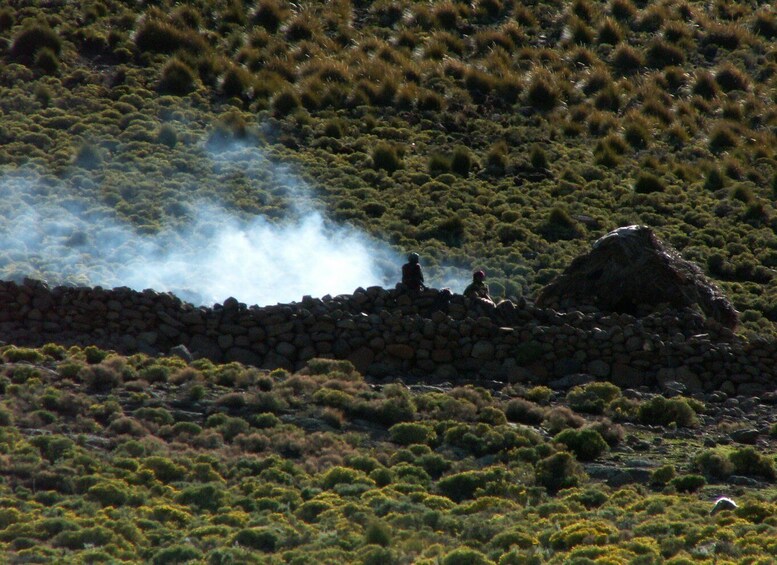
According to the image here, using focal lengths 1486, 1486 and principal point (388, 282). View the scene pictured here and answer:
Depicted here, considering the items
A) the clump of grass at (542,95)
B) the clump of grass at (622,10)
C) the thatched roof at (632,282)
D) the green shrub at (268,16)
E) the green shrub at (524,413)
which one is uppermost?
the clump of grass at (622,10)

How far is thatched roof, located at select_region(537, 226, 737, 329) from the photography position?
20.6 meters

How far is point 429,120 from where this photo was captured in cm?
3058

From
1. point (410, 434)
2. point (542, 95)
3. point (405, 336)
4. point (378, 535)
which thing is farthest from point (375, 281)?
point (378, 535)

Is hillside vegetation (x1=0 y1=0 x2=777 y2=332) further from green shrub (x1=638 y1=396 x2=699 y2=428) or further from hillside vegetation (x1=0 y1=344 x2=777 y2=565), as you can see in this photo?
green shrub (x1=638 y1=396 x2=699 y2=428)

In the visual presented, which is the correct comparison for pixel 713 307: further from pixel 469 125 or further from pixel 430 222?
pixel 469 125

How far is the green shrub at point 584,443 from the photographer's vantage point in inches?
623

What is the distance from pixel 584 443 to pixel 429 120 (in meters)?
15.6

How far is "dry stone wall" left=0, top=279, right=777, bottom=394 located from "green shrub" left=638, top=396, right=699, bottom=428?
4.65ft

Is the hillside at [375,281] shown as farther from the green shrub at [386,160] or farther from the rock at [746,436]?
the green shrub at [386,160]

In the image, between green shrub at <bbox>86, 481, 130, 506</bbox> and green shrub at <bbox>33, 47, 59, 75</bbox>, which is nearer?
green shrub at <bbox>86, 481, 130, 506</bbox>

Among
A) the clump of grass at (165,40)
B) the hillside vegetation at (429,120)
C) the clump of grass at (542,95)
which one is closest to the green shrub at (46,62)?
the hillside vegetation at (429,120)

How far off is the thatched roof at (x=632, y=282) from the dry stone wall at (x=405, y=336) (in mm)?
1079

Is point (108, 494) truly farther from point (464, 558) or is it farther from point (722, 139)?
point (722, 139)

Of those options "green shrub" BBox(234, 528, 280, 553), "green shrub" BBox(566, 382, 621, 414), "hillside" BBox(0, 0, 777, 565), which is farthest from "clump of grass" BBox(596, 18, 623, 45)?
"green shrub" BBox(234, 528, 280, 553)
